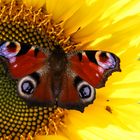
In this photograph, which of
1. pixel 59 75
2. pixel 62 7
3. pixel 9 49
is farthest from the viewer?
pixel 62 7

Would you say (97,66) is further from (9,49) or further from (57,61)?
(9,49)

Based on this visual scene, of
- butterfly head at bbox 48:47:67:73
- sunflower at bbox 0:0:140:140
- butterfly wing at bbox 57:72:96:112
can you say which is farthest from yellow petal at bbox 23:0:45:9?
butterfly wing at bbox 57:72:96:112

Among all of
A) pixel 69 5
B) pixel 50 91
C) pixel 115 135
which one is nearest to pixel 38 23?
pixel 69 5

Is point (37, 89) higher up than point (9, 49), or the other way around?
point (9, 49)

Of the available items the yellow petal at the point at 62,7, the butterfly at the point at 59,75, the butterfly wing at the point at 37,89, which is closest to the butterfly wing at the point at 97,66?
the butterfly at the point at 59,75

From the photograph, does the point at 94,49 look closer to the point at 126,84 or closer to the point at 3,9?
the point at 126,84

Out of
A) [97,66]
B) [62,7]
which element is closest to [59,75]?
[97,66]
